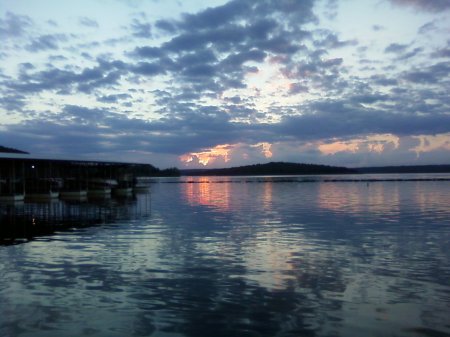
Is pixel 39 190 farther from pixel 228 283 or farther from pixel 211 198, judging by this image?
pixel 228 283

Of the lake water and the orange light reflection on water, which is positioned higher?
the orange light reflection on water

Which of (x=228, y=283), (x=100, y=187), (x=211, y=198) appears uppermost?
(x=100, y=187)

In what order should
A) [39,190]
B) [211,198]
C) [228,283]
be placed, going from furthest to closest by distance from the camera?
[211,198] < [39,190] < [228,283]

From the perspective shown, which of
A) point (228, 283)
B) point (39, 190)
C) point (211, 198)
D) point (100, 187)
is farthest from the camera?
point (100, 187)

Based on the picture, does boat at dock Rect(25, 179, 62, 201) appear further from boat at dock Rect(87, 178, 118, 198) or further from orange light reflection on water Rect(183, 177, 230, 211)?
orange light reflection on water Rect(183, 177, 230, 211)

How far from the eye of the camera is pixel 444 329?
420 inches

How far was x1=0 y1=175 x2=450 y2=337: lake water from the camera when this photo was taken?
1108 cm

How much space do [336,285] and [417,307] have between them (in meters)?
2.81

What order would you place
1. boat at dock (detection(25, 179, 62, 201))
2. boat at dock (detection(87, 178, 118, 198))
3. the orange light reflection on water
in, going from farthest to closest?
boat at dock (detection(87, 178, 118, 198))
boat at dock (detection(25, 179, 62, 201))
the orange light reflection on water

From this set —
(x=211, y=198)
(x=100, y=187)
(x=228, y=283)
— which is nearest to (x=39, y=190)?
(x=100, y=187)

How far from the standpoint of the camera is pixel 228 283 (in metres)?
15.0

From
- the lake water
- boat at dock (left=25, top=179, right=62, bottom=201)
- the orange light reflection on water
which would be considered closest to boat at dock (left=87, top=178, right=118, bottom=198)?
boat at dock (left=25, top=179, right=62, bottom=201)

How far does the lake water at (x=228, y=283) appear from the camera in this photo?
11078 millimetres

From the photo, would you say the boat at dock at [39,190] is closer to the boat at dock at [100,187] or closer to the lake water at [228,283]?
the boat at dock at [100,187]
